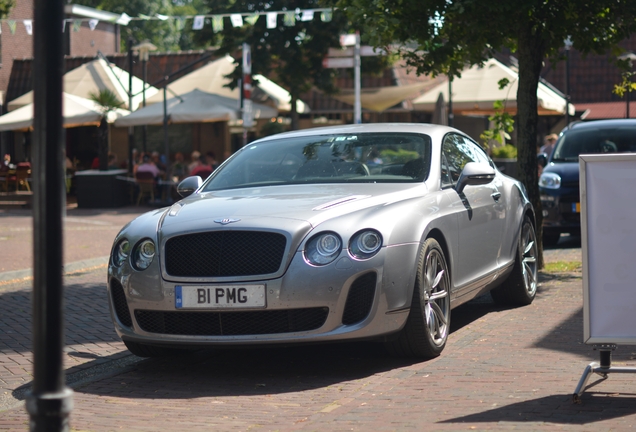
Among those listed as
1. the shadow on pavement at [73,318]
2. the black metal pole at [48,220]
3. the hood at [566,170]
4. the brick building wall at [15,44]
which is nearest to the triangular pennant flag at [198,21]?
the hood at [566,170]

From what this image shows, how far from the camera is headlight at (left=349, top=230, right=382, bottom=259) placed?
5.63m

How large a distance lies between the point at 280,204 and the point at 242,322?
804 mm

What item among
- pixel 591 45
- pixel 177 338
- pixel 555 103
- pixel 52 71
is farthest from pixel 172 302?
pixel 555 103

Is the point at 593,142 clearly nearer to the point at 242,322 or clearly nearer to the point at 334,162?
the point at 334,162

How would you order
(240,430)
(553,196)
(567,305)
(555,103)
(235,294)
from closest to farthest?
(240,430) → (235,294) → (567,305) → (553,196) → (555,103)

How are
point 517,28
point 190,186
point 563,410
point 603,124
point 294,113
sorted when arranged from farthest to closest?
point 294,113, point 603,124, point 517,28, point 190,186, point 563,410

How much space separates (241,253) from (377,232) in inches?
31.1

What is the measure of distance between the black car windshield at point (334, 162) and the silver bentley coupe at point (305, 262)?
17 millimetres

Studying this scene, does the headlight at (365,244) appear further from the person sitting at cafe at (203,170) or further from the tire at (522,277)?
the person sitting at cafe at (203,170)

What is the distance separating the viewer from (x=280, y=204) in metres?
6.06

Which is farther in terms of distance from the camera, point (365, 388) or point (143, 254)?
point (143, 254)

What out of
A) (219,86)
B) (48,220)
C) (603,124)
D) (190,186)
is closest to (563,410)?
(48,220)

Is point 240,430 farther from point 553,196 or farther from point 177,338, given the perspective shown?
point 553,196

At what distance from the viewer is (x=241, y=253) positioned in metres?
5.67
